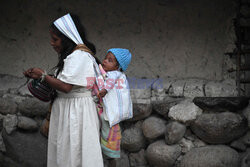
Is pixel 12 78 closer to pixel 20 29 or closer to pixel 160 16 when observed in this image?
pixel 20 29

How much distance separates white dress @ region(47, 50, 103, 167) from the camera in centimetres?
173

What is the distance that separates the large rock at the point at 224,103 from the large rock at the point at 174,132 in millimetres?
283

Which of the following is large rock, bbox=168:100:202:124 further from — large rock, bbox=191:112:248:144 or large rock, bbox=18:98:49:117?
large rock, bbox=18:98:49:117

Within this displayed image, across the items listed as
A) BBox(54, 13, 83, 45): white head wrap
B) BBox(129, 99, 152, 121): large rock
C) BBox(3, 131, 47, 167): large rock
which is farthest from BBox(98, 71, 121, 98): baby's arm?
BBox(3, 131, 47, 167): large rock

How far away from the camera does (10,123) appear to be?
278 cm

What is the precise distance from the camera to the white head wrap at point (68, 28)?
179 cm

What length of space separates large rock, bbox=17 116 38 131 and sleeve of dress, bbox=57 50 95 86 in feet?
4.16

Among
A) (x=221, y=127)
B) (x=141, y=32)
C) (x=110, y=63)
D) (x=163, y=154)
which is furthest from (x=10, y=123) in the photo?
(x=221, y=127)

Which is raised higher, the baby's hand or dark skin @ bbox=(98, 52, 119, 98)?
dark skin @ bbox=(98, 52, 119, 98)

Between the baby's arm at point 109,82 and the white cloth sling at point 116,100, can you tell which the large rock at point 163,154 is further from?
the baby's arm at point 109,82

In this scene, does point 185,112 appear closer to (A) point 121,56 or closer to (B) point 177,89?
(B) point 177,89

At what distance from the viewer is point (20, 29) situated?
10.6ft

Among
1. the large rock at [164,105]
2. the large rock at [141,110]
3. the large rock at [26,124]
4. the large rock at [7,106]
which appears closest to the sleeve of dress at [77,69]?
the large rock at [141,110]

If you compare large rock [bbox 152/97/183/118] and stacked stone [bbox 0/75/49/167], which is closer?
large rock [bbox 152/97/183/118]
